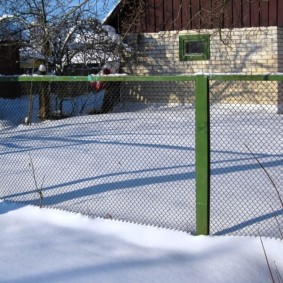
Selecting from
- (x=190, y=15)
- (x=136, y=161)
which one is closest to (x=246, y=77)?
(x=136, y=161)

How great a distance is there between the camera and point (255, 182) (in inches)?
272

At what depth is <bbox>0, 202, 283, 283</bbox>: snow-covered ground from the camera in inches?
158

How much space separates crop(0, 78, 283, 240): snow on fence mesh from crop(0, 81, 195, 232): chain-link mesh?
16 millimetres

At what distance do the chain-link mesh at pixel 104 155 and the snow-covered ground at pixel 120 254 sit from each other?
530 millimetres

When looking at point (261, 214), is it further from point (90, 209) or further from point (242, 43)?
point (242, 43)

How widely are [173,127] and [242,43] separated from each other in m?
4.65

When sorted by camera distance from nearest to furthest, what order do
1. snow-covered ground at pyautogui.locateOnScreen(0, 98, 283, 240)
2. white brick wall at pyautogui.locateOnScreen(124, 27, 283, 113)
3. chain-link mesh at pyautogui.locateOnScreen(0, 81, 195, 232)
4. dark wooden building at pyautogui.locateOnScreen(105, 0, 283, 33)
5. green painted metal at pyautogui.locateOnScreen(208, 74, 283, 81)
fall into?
green painted metal at pyautogui.locateOnScreen(208, 74, 283, 81) < snow-covered ground at pyautogui.locateOnScreen(0, 98, 283, 240) < chain-link mesh at pyautogui.locateOnScreen(0, 81, 195, 232) < dark wooden building at pyautogui.locateOnScreen(105, 0, 283, 33) < white brick wall at pyautogui.locateOnScreen(124, 27, 283, 113)

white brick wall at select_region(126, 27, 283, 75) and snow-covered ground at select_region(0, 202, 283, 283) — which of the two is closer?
snow-covered ground at select_region(0, 202, 283, 283)

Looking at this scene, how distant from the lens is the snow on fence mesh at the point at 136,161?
18.9 feet

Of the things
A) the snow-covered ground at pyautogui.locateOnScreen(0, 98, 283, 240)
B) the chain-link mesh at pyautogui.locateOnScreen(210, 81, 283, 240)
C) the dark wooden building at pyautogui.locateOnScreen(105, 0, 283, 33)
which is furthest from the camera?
the dark wooden building at pyautogui.locateOnScreen(105, 0, 283, 33)

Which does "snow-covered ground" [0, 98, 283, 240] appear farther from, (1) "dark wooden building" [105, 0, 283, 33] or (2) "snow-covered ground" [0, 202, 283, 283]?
(1) "dark wooden building" [105, 0, 283, 33]

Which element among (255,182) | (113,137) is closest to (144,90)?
(113,137)

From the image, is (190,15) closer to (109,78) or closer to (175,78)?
(109,78)

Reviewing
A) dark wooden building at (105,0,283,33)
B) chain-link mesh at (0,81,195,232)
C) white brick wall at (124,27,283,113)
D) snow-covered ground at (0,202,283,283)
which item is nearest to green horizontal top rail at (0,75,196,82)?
chain-link mesh at (0,81,195,232)
